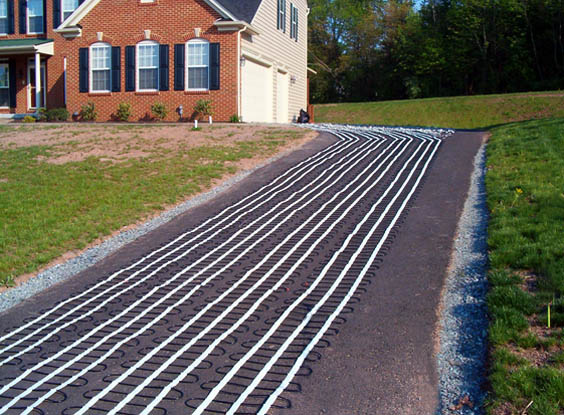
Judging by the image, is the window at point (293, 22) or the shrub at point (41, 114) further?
the window at point (293, 22)

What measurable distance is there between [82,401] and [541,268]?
415 centimetres

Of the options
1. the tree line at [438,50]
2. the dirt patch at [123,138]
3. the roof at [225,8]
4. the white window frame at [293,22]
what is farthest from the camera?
the tree line at [438,50]

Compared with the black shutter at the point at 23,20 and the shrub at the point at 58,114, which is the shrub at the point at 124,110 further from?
the black shutter at the point at 23,20

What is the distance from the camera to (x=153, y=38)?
766 inches

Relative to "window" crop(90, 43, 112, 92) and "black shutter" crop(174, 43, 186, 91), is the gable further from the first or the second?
"black shutter" crop(174, 43, 186, 91)

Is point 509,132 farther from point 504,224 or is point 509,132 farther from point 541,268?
point 541,268

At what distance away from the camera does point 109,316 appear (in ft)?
17.9

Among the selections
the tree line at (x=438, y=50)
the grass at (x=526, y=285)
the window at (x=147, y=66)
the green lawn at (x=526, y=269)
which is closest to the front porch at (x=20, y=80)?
the window at (x=147, y=66)

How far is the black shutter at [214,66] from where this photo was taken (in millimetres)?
18938

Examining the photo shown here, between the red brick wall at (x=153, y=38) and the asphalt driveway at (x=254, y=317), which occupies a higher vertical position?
the red brick wall at (x=153, y=38)

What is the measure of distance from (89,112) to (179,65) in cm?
388

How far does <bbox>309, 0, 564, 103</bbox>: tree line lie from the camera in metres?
36.5

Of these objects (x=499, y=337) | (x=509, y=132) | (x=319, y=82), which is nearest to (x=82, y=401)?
(x=499, y=337)

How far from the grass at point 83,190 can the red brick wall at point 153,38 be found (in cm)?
555
